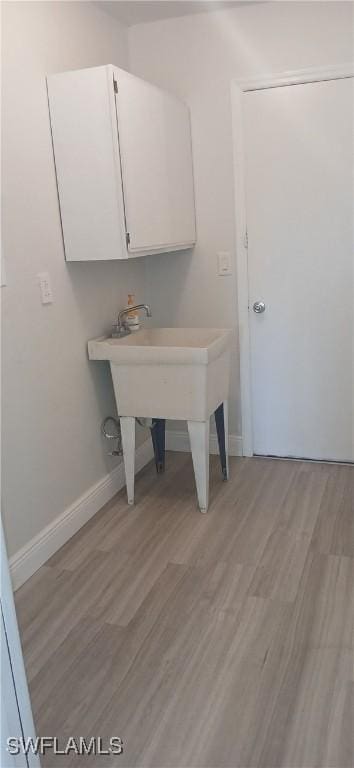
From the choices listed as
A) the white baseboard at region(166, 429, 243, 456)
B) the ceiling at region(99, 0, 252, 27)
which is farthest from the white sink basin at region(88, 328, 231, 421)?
the ceiling at region(99, 0, 252, 27)

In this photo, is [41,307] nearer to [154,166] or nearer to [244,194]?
[154,166]

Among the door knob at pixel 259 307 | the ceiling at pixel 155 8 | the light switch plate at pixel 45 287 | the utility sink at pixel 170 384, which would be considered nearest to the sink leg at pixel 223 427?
the utility sink at pixel 170 384

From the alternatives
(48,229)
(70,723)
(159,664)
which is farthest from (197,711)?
(48,229)

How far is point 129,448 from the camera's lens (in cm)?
297

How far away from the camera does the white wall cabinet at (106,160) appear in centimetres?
246

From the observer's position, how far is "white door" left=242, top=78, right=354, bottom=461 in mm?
3000

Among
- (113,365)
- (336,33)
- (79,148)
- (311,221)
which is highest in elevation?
(336,33)

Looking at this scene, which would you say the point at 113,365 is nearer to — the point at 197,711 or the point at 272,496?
the point at 272,496

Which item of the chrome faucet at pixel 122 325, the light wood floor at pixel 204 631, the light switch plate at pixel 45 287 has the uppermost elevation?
the light switch plate at pixel 45 287

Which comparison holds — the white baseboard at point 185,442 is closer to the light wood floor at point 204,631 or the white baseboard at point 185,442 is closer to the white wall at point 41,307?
the light wood floor at point 204,631

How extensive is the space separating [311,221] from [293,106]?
0.56 m

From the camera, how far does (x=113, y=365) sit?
9.32 ft

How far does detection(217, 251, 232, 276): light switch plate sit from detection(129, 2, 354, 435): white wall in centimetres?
3

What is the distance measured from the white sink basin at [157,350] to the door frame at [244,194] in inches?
11.7
